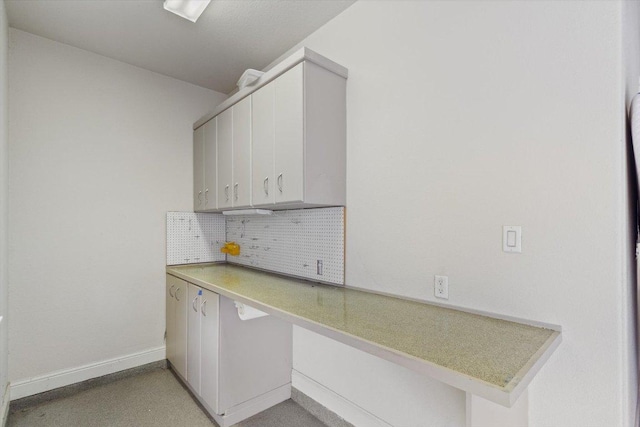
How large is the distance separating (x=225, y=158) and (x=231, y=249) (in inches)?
36.3

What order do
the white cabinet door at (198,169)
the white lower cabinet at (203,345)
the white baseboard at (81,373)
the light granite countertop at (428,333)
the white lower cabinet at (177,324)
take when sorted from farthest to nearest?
the white cabinet door at (198,169), the white lower cabinet at (177,324), the white baseboard at (81,373), the white lower cabinet at (203,345), the light granite countertop at (428,333)

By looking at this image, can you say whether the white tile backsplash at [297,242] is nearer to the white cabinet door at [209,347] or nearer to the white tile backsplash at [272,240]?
the white tile backsplash at [272,240]

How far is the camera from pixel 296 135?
1.82 metres

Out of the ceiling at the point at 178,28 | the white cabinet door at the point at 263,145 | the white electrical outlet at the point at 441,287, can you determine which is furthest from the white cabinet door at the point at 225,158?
the white electrical outlet at the point at 441,287

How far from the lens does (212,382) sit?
2002 mm

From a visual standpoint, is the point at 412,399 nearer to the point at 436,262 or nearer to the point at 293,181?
the point at 436,262

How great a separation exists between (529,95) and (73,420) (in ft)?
10.2

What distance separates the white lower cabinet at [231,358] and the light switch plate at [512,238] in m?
1.56

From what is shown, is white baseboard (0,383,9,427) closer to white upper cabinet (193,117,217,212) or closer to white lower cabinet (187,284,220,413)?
white lower cabinet (187,284,220,413)

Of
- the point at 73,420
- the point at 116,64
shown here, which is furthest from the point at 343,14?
the point at 73,420

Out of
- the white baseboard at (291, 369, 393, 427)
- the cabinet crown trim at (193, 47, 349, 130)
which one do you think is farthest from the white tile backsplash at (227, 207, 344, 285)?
the cabinet crown trim at (193, 47, 349, 130)

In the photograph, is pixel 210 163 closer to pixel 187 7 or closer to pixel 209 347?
pixel 187 7

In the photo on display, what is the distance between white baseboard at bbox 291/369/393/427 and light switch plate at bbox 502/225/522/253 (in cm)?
112

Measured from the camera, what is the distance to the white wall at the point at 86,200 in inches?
86.8
